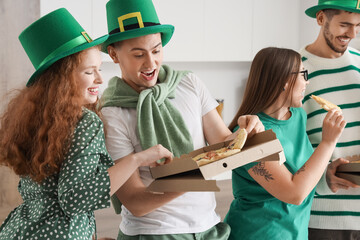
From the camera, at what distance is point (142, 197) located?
63.1 inches

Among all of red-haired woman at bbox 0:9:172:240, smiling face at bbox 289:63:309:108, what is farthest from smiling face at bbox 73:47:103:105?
smiling face at bbox 289:63:309:108

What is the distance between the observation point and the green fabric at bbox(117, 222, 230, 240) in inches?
64.2

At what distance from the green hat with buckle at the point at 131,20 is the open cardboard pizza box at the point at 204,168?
48 cm

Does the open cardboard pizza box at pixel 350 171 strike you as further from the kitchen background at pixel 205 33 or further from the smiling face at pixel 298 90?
the kitchen background at pixel 205 33

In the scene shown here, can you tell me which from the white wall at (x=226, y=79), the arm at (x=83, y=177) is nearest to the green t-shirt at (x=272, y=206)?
the arm at (x=83, y=177)

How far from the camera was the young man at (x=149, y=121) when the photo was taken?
1645 mm

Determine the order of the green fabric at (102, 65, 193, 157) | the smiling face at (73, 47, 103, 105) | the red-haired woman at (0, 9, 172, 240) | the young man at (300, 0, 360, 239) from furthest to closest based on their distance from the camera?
the young man at (300, 0, 360, 239)
the green fabric at (102, 65, 193, 157)
the smiling face at (73, 47, 103, 105)
the red-haired woman at (0, 9, 172, 240)

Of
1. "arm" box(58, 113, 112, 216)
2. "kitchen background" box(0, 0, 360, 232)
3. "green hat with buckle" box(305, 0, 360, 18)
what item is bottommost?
"kitchen background" box(0, 0, 360, 232)

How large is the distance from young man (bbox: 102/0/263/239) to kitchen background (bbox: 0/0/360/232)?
9.24 feet

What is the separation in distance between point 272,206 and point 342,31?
0.82 meters

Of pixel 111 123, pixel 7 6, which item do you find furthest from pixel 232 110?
pixel 111 123

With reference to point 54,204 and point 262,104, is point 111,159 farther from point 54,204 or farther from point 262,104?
point 262,104

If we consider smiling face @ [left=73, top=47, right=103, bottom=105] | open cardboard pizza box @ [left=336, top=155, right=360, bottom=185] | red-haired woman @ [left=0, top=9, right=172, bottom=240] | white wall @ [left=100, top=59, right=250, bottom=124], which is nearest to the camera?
red-haired woman @ [left=0, top=9, right=172, bottom=240]

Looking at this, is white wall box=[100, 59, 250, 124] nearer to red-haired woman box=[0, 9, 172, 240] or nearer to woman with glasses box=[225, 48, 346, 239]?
woman with glasses box=[225, 48, 346, 239]
